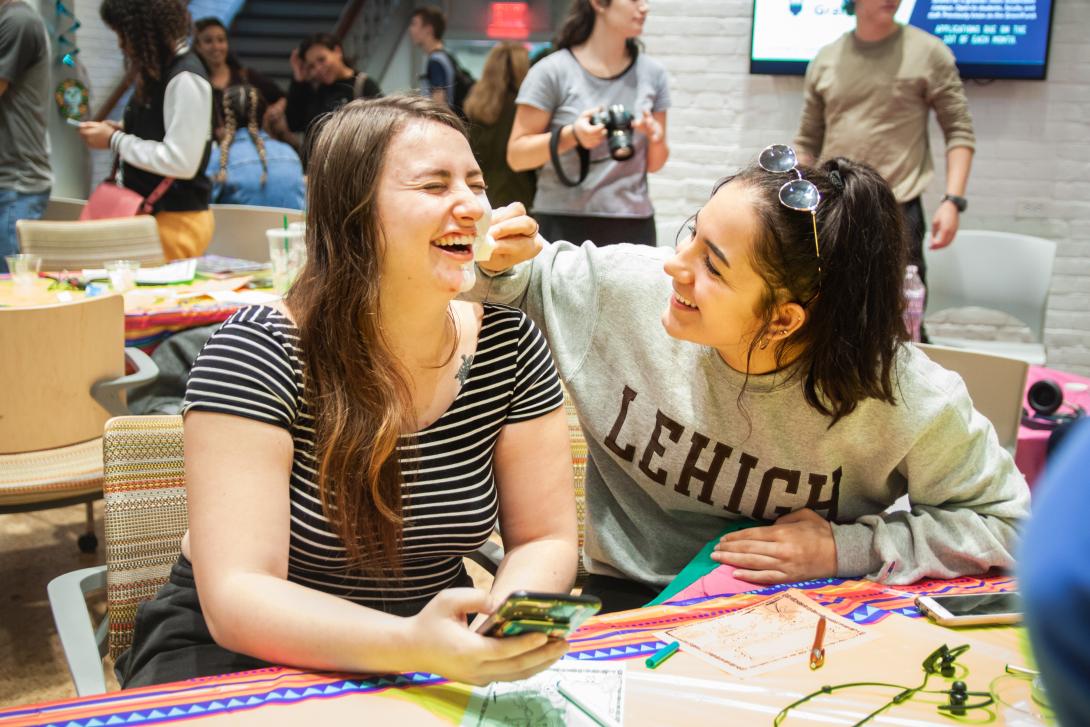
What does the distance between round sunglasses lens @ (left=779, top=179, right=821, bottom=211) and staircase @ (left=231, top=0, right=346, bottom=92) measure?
8.26m

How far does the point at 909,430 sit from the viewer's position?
1.45 meters

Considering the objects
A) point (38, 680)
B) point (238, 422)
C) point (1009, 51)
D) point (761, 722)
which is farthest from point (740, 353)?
point (1009, 51)

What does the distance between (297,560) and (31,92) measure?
3239 mm

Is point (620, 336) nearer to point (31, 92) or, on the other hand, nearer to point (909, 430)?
point (909, 430)

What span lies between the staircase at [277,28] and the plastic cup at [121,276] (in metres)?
6.29

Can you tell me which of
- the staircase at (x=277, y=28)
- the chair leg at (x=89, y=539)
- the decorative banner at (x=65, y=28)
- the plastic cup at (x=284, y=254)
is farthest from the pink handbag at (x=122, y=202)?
the staircase at (x=277, y=28)

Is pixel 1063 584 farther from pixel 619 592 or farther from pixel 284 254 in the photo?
pixel 284 254

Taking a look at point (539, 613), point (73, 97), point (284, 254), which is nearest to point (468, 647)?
point (539, 613)

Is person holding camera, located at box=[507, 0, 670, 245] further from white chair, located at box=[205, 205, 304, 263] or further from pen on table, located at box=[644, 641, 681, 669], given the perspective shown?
pen on table, located at box=[644, 641, 681, 669]

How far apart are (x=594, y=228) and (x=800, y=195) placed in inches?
80.4

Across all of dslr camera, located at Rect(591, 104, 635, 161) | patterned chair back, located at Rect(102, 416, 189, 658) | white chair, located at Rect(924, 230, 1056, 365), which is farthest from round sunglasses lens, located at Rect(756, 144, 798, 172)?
white chair, located at Rect(924, 230, 1056, 365)

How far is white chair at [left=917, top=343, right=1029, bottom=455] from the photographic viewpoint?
2166 millimetres

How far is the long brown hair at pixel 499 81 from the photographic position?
14.6 ft

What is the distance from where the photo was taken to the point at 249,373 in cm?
128
